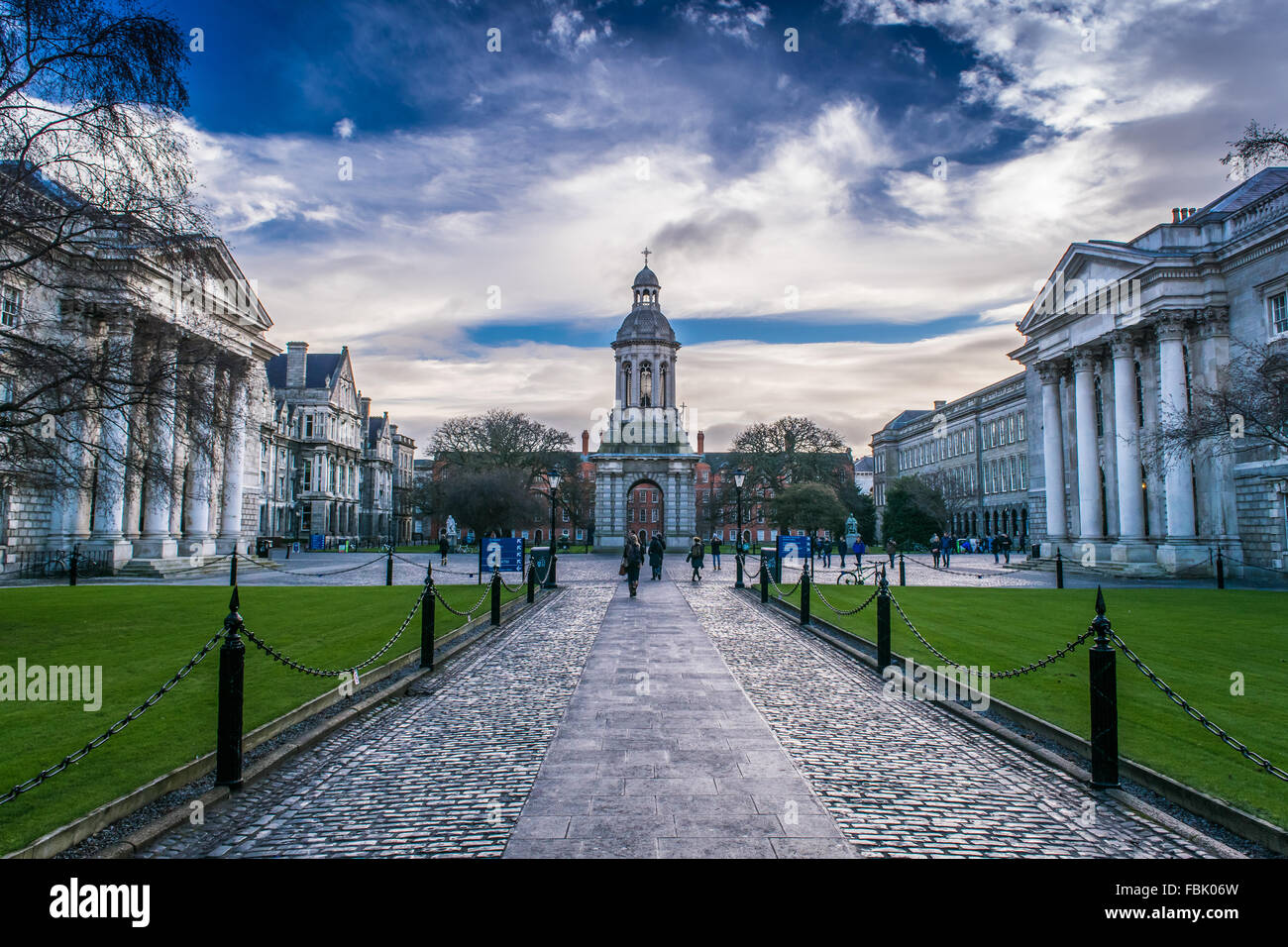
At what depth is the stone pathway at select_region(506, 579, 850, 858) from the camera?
15.8 ft

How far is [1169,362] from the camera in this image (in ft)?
99.9

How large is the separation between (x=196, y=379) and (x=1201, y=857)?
51.9 ft

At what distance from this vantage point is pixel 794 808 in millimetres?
5434

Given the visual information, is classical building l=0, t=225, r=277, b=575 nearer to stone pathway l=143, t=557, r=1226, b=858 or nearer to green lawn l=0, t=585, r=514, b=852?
green lawn l=0, t=585, r=514, b=852

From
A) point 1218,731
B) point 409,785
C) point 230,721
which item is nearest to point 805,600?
point 1218,731

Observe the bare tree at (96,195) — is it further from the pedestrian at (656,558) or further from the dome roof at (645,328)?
the dome roof at (645,328)

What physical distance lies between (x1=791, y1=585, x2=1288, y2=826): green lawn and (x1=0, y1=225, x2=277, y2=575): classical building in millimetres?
13488

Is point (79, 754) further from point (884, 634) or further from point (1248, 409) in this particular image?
point (1248, 409)

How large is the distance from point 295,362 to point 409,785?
83360mm

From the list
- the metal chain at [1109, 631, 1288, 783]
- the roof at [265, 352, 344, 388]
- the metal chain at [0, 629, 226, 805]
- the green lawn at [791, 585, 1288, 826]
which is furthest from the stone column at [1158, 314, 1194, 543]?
the roof at [265, 352, 344, 388]

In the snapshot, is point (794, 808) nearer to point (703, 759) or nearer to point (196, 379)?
point (703, 759)

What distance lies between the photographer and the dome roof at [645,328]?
63594 millimetres

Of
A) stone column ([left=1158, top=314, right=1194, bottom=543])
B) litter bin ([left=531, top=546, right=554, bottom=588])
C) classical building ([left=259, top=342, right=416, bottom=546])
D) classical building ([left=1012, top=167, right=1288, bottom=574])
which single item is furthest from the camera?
classical building ([left=259, top=342, right=416, bottom=546])
